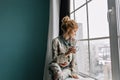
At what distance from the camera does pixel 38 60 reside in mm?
2344

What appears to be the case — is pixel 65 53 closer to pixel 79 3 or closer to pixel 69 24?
pixel 69 24

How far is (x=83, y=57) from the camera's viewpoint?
1808mm

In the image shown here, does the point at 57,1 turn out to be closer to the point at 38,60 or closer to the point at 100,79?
the point at 38,60

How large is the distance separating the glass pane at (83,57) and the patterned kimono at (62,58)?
19 cm

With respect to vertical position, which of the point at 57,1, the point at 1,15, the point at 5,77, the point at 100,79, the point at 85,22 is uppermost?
the point at 57,1

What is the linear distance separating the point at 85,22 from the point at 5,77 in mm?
1426

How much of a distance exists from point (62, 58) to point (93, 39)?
1.27ft

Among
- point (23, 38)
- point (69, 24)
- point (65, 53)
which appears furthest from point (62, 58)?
point (23, 38)

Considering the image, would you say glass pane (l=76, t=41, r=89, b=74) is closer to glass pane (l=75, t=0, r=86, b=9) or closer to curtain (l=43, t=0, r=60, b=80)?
curtain (l=43, t=0, r=60, b=80)

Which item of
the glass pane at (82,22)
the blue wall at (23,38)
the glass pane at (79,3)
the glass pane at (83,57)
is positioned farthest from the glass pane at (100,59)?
the blue wall at (23,38)

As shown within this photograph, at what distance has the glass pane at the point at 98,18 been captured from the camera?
1.38 m

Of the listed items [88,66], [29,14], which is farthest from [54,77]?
[29,14]

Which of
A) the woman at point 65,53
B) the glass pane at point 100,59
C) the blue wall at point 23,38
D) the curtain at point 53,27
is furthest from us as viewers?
the blue wall at point 23,38

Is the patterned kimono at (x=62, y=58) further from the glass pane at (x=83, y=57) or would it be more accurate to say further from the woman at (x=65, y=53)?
the glass pane at (x=83, y=57)
